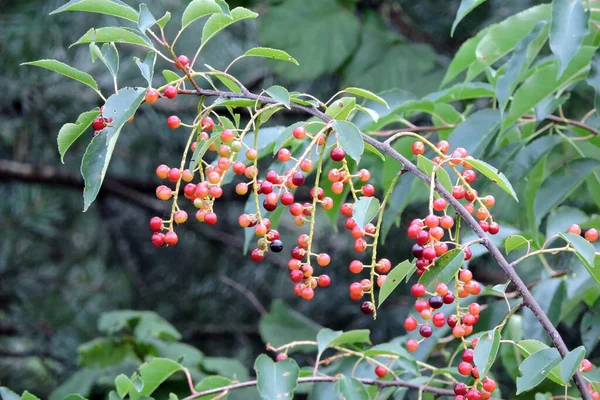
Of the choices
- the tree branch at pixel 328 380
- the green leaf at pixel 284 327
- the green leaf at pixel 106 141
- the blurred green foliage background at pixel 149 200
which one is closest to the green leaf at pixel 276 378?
the tree branch at pixel 328 380

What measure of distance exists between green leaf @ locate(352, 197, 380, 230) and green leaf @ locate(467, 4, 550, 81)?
0.38 metres

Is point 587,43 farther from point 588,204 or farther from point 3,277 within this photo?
point 3,277

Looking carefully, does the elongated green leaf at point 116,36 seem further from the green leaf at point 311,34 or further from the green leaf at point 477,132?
the green leaf at point 311,34

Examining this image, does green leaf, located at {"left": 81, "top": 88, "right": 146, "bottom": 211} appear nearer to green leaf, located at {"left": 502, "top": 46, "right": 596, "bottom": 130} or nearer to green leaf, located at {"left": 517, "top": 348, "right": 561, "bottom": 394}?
green leaf, located at {"left": 517, "top": 348, "right": 561, "bottom": 394}

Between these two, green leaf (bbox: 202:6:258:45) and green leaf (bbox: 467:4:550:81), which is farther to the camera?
green leaf (bbox: 467:4:550:81)

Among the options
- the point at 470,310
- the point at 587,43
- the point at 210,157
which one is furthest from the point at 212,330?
the point at 470,310

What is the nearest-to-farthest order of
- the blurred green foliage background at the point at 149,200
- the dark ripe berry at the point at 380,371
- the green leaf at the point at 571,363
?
the green leaf at the point at 571,363
the dark ripe berry at the point at 380,371
the blurred green foliage background at the point at 149,200

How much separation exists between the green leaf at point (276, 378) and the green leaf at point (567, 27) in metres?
0.38

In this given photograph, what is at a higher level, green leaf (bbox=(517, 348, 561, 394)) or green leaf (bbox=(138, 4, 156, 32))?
green leaf (bbox=(138, 4, 156, 32))

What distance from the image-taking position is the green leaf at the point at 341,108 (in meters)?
0.59

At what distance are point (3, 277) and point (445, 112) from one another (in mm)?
A: 1395

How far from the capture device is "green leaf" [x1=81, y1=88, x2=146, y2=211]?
530 millimetres

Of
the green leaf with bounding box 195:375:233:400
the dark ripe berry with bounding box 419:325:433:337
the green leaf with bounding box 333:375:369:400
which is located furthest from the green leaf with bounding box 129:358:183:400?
the dark ripe berry with bounding box 419:325:433:337

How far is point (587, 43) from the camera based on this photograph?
918 millimetres
